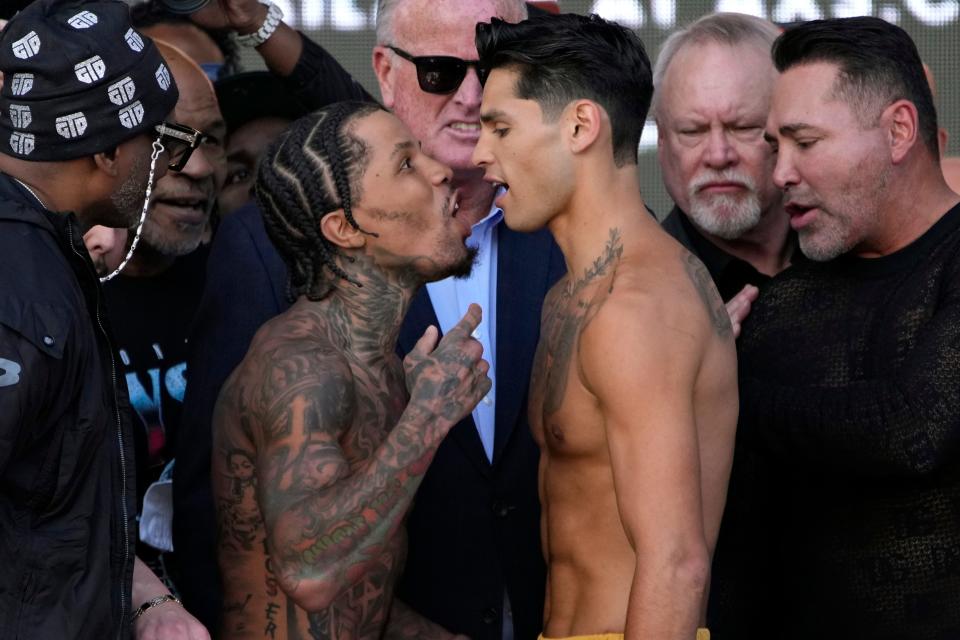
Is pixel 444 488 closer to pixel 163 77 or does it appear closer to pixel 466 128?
pixel 466 128

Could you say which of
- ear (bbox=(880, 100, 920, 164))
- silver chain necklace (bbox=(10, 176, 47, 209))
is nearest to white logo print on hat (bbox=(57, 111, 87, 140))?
silver chain necklace (bbox=(10, 176, 47, 209))

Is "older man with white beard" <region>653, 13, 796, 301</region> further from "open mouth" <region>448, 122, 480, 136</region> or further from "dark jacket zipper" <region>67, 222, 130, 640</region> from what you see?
"dark jacket zipper" <region>67, 222, 130, 640</region>

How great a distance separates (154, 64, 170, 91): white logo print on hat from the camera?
112 inches

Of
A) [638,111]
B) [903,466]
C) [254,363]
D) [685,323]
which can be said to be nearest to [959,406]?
[903,466]

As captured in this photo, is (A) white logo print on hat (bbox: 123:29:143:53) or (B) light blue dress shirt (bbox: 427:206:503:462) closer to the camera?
(A) white logo print on hat (bbox: 123:29:143:53)

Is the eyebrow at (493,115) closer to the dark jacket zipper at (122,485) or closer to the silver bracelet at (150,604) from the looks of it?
the dark jacket zipper at (122,485)

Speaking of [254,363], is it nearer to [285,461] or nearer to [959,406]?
[285,461]

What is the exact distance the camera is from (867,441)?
296cm

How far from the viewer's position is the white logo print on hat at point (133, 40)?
2.80m

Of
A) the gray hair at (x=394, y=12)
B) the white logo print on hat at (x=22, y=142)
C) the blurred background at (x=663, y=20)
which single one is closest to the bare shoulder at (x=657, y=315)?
the white logo print on hat at (x=22, y=142)

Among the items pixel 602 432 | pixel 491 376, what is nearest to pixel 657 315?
pixel 602 432

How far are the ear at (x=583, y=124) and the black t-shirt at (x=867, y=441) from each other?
2.43 ft

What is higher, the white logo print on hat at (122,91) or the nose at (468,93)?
the white logo print on hat at (122,91)

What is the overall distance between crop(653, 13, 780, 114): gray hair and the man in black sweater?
720 millimetres
